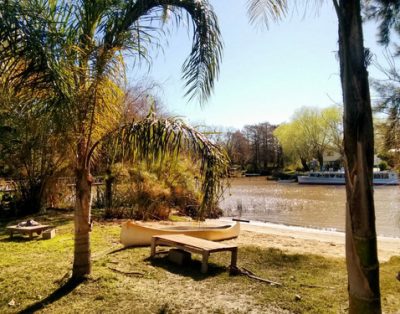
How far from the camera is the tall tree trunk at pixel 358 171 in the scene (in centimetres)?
237

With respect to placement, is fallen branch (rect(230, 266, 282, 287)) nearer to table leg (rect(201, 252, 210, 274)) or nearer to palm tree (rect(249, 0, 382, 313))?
table leg (rect(201, 252, 210, 274))

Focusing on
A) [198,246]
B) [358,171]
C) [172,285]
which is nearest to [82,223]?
[172,285]

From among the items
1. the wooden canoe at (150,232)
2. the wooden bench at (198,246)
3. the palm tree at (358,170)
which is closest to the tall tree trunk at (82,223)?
the wooden bench at (198,246)

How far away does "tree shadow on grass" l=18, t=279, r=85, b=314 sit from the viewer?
4.24 m

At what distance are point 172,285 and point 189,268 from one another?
954 mm

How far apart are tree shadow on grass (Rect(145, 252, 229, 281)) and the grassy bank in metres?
0.02

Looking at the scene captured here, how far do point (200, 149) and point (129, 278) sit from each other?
2.32 m

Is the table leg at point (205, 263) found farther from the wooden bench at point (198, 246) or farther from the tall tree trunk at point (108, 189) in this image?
the tall tree trunk at point (108, 189)

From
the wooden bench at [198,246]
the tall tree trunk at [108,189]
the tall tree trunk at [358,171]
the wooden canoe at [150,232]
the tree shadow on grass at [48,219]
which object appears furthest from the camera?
the tall tree trunk at [108,189]

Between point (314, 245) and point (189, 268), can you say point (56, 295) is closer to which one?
point (189, 268)

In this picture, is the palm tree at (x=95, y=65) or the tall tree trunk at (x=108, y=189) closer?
the palm tree at (x=95, y=65)

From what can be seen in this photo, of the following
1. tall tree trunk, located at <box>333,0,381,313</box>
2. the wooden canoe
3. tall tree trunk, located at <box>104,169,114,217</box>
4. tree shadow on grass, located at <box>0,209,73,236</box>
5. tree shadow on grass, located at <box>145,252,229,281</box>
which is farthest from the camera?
tall tree trunk, located at <box>104,169,114,217</box>

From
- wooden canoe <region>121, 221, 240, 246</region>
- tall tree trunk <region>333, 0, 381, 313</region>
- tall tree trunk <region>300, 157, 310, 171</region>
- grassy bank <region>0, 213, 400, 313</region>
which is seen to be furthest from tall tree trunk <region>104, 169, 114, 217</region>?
tall tree trunk <region>300, 157, 310, 171</region>

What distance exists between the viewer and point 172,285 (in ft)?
16.9
